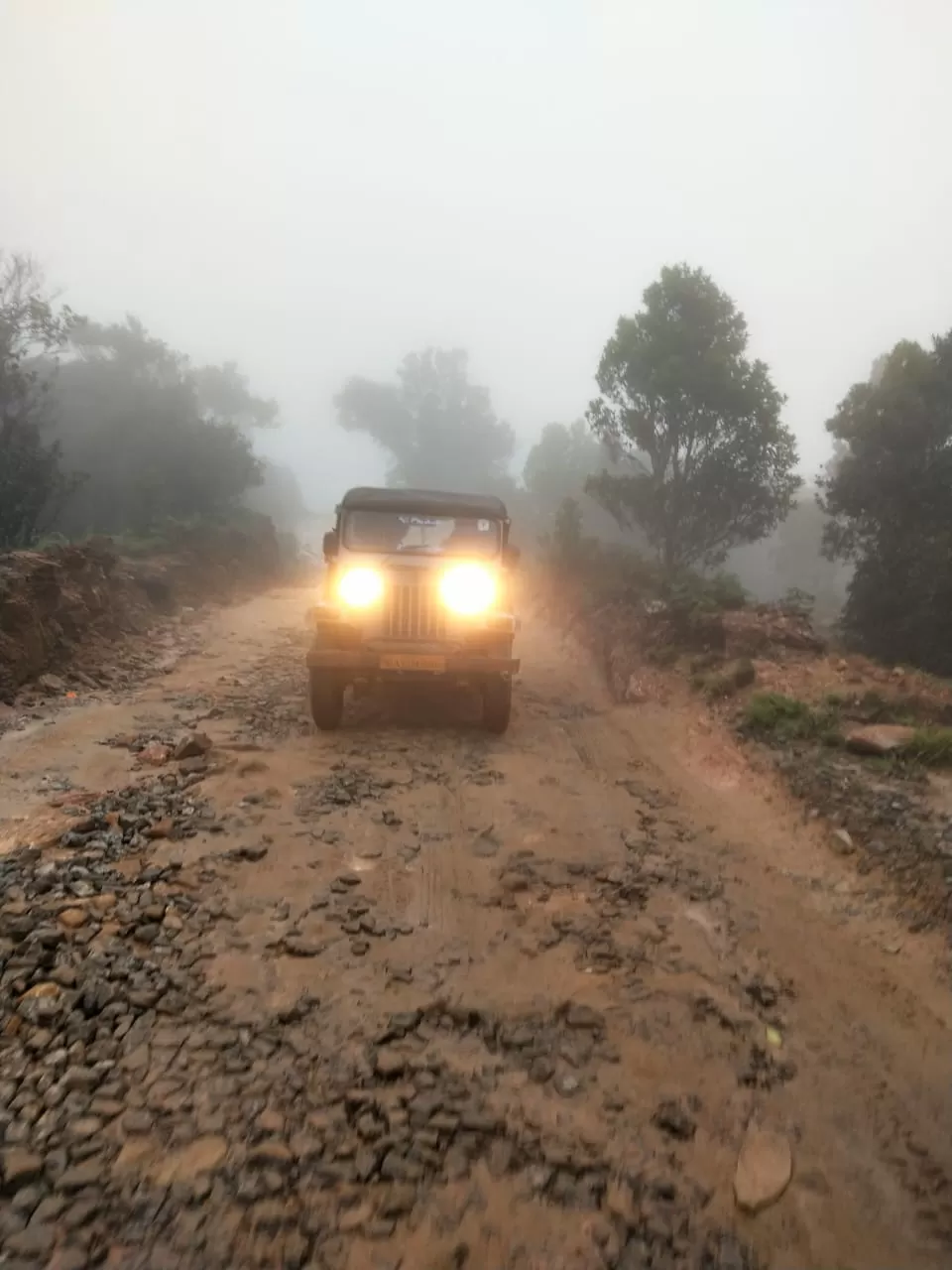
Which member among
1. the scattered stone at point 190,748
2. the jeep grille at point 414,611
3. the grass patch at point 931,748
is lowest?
the scattered stone at point 190,748

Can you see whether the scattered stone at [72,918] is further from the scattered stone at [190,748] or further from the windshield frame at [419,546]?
the windshield frame at [419,546]

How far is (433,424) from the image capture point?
50656mm

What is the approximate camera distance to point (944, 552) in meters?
11.6

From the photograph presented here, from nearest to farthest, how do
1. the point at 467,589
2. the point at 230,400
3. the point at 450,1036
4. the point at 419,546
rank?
1. the point at 450,1036
2. the point at 467,589
3. the point at 419,546
4. the point at 230,400

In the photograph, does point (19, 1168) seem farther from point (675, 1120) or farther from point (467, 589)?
point (467, 589)

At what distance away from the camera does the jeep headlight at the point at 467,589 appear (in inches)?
279

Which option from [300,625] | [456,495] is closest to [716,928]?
[456,495]

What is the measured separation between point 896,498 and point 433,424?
40184 millimetres

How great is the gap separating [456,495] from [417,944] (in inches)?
215

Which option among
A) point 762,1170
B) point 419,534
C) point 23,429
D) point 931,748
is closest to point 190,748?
point 419,534

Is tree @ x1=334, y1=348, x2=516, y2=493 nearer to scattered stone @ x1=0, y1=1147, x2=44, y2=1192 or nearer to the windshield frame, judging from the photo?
the windshield frame

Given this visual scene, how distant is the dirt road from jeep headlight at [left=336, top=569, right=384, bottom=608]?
2.00 metres

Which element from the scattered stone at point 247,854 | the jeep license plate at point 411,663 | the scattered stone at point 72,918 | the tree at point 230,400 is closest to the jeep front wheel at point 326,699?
the jeep license plate at point 411,663

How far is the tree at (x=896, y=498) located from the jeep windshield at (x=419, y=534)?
315 inches
